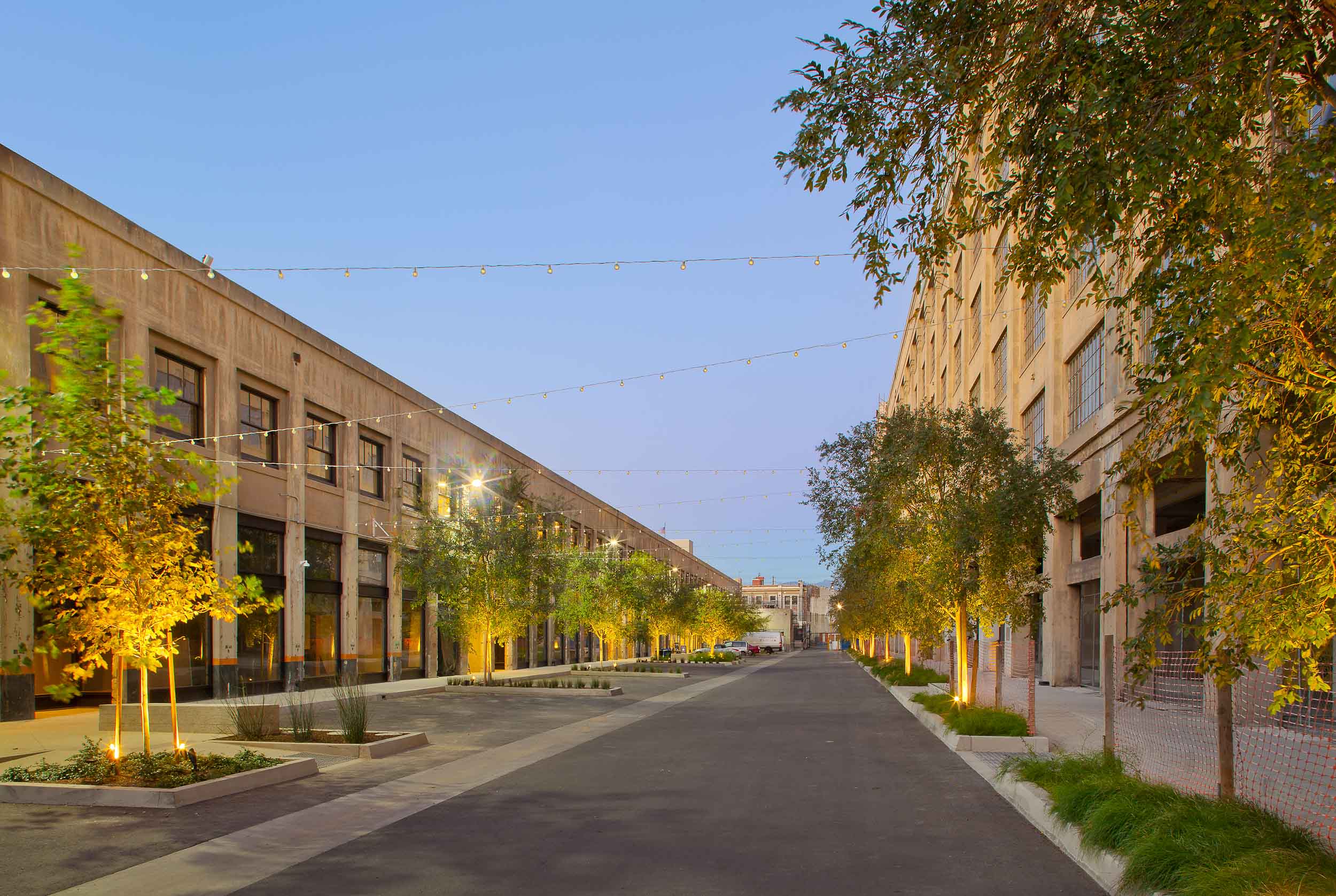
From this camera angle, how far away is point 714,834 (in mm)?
10125

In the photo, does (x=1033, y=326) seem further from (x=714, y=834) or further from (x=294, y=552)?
(x=714, y=834)

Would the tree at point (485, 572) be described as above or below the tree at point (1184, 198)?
below

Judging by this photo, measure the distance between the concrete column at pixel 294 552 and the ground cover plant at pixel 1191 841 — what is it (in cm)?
2609

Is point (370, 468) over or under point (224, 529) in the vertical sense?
over

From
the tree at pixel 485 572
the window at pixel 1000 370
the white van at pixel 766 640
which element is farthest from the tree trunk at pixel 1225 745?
the white van at pixel 766 640

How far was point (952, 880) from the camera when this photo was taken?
27.0ft

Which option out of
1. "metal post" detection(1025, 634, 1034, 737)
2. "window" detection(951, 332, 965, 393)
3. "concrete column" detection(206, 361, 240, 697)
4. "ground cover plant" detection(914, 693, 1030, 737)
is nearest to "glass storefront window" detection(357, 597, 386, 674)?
"concrete column" detection(206, 361, 240, 697)

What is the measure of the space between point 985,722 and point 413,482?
2923 centimetres

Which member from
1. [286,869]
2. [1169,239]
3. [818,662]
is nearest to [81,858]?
[286,869]

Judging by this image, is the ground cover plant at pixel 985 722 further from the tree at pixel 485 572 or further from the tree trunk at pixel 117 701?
the tree at pixel 485 572

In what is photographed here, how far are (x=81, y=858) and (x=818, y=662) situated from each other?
6618 centimetres

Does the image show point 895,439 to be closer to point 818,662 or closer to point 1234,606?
point 1234,606

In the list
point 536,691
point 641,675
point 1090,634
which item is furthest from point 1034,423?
point 641,675

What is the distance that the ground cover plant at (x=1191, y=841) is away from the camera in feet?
21.1
